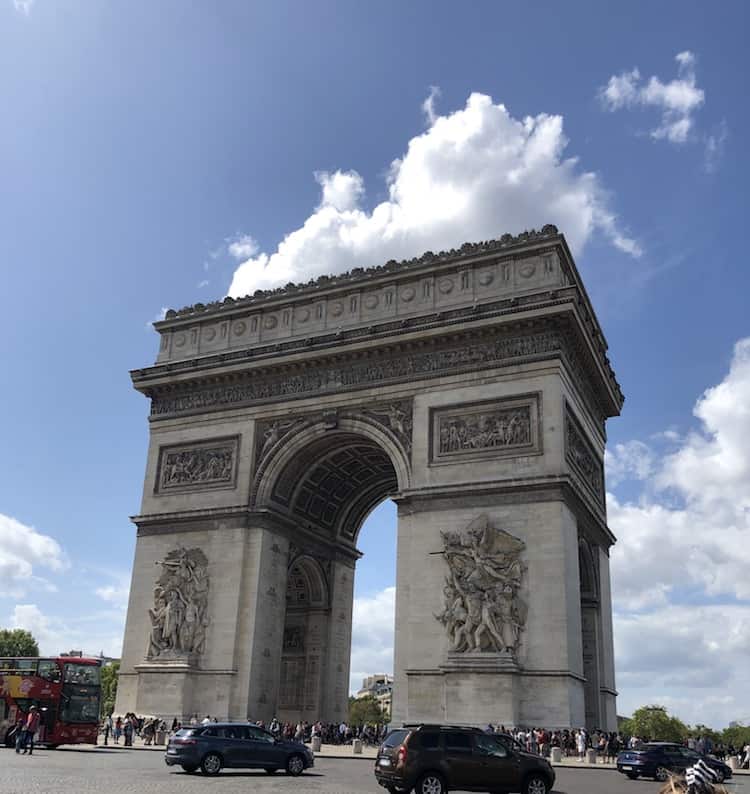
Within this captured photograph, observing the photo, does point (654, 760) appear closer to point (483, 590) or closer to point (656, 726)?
point (483, 590)

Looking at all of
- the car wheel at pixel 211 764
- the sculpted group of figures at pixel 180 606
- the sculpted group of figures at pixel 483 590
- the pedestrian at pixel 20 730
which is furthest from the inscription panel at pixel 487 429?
the pedestrian at pixel 20 730

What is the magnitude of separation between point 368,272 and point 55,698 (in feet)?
64.7

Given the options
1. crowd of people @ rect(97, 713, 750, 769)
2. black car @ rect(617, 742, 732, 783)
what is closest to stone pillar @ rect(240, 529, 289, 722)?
crowd of people @ rect(97, 713, 750, 769)

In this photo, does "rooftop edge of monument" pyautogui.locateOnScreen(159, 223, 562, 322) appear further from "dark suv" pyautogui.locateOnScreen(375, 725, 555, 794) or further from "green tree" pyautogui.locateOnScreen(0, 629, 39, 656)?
"green tree" pyautogui.locateOnScreen(0, 629, 39, 656)

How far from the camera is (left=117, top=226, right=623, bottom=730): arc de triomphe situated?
2803cm

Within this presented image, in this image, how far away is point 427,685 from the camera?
2800 centimetres

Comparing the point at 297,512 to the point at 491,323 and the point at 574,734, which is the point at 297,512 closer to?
the point at 491,323

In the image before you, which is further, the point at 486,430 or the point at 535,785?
the point at 486,430

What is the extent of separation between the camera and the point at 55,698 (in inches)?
1040

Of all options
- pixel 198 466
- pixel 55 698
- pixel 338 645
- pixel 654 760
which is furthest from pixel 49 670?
pixel 654 760

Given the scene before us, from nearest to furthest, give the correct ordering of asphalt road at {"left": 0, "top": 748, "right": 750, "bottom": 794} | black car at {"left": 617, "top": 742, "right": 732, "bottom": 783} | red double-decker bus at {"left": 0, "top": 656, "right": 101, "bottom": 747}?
asphalt road at {"left": 0, "top": 748, "right": 750, "bottom": 794}
black car at {"left": 617, "top": 742, "right": 732, "bottom": 783}
red double-decker bus at {"left": 0, "top": 656, "right": 101, "bottom": 747}

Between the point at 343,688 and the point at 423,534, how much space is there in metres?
12.3

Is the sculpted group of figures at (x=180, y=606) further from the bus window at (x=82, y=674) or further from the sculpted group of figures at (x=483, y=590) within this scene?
the sculpted group of figures at (x=483, y=590)

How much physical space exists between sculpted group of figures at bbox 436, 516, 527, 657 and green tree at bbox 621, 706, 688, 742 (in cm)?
8835
